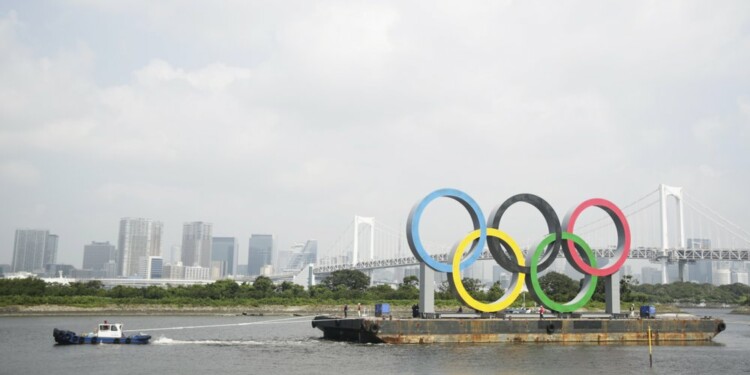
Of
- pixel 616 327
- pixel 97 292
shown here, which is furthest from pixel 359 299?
pixel 616 327

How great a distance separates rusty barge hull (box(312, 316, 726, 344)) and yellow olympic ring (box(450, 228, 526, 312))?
1.05 meters

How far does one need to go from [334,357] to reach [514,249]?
601 inches

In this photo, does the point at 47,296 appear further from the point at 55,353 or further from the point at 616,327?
the point at 616,327

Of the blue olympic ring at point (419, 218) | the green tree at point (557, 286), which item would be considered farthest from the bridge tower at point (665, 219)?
the blue olympic ring at point (419, 218)

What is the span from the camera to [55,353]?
125ft

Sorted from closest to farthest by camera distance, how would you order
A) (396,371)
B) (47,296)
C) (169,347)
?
(396,371) → (169,347) → (47,296)

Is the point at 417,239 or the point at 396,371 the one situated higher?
the point at 417,239

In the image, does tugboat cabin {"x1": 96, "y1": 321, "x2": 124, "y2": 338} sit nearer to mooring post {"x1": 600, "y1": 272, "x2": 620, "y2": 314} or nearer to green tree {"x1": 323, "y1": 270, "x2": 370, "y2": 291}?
mooring post {"x1": 600, "y1": 272, "x2": 620, "y2": 314}

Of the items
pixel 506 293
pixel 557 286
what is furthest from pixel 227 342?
pixel 557 286

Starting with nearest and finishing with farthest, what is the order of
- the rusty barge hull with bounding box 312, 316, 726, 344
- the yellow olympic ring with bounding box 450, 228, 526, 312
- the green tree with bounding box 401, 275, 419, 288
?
the rusty barge hull with bounding box 312, 316, 726, 344 → the yellow olympic ring with bounding box 450, 228, 526, 312 → the green tree with bounding box 401, 275, 419, 288

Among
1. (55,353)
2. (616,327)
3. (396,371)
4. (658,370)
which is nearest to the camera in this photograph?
(396,371)

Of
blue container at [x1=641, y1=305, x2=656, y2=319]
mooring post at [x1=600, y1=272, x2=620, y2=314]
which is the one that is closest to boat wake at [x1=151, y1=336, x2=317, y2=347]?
mooring post at [x1=600, y1=272, x2=620, y2=314]

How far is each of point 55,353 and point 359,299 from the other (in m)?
64.9

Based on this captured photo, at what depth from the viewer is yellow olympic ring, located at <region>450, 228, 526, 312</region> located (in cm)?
4397
